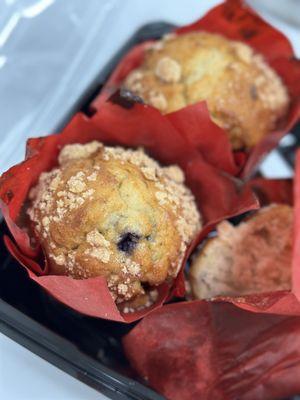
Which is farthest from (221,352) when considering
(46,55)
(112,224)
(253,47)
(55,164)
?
(46,55)

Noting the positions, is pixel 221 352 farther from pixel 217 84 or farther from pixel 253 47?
pixel 253 47

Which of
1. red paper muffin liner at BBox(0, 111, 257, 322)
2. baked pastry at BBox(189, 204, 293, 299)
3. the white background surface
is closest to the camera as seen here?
red paper muffin liner at BBox(0, 111, 257, 322)

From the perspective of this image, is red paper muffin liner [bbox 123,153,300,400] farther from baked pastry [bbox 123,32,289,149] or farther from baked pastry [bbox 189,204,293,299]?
baked pastry [bbox 123,32,289,149]

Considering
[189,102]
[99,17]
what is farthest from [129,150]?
[99,17]

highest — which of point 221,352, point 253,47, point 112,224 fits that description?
Answer: point 112,224

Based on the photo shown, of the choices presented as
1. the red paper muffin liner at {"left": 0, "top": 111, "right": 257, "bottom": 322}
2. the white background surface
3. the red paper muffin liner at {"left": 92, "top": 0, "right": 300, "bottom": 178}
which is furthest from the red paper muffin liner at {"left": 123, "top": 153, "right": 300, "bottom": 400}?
the white background surface

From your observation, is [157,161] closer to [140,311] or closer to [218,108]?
[218,108]
